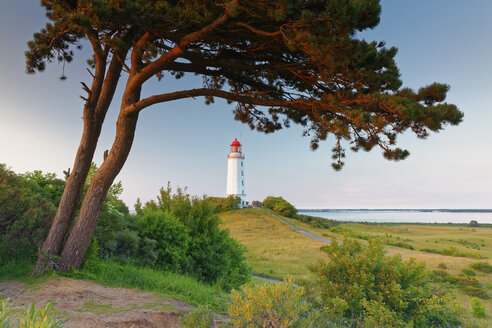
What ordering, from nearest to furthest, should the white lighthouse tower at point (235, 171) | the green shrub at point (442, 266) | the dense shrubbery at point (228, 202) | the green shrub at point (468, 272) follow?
the green shrub at point (468, 272), the green shrub at point (442, 266), the dense shrubbery at point (228, 202), the white lighthouse tower at point (235, 171)

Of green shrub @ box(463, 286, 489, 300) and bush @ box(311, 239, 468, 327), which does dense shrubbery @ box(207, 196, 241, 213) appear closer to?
green shrub @ box(463, 286, 489, 300)

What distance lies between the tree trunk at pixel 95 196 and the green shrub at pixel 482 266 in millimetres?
26443

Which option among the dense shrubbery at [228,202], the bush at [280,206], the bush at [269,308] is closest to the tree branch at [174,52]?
the bush at [269,308]

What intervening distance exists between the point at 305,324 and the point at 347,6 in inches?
182

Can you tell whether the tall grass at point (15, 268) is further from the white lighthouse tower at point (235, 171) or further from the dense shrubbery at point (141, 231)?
the white lighthouse tower at point (235, 171)

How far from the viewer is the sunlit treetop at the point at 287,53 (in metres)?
5.10

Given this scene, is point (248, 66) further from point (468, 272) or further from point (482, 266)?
point (482, 266)

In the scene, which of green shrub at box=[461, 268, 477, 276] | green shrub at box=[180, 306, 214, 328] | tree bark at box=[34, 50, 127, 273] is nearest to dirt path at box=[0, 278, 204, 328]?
green shrub at box=[180, 306, 214, 328]

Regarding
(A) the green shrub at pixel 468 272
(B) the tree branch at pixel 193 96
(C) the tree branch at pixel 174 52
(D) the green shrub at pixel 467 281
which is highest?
(C) the tree branch at pixel 174 52

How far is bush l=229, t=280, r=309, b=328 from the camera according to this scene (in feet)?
11.4

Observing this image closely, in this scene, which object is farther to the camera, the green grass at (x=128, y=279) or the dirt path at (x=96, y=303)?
the green grass at (x=128, y=279)

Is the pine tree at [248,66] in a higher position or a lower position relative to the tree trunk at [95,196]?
higher

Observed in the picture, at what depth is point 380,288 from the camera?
551 centimetres

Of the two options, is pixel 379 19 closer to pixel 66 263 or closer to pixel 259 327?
pixel 259 327
